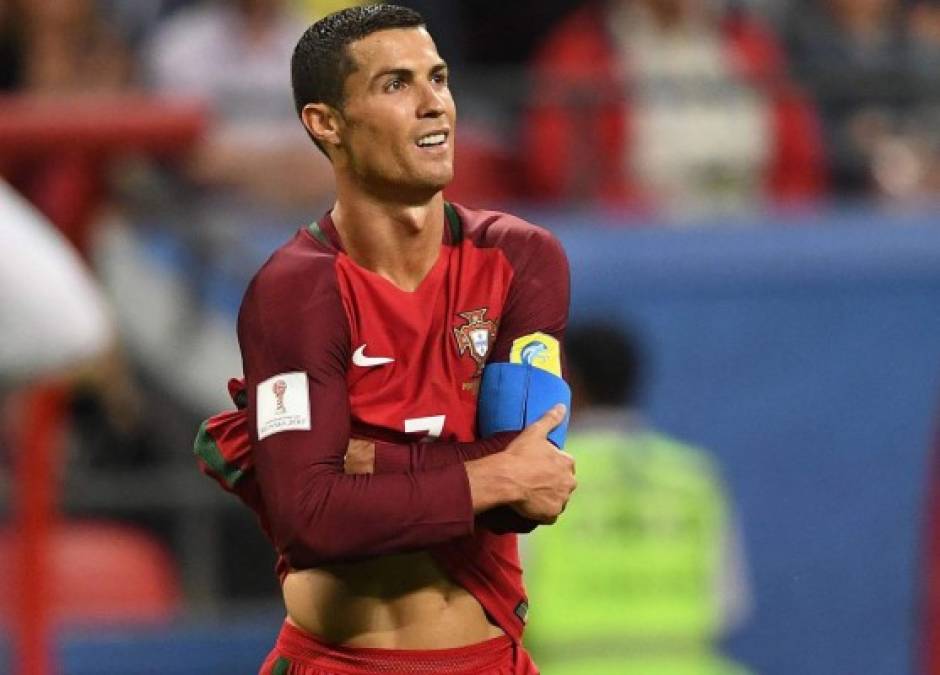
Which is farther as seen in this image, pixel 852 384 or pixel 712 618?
pixel 852 384

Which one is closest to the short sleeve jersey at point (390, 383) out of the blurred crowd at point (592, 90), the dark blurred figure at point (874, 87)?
the blurred crowd at point (592, 90)

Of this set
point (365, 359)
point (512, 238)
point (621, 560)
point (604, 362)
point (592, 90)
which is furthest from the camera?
point (592, 90)

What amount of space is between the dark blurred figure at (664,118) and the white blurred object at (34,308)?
14.3 ft

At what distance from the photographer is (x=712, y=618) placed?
665 cm

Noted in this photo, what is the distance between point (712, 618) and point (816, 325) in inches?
76.0

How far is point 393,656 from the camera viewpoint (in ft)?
12.2

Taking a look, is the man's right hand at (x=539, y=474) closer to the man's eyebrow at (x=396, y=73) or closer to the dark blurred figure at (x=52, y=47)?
the man's eyebrow at (x=396, y=73)

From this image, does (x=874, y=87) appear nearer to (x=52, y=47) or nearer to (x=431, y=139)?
(x=52, y=47)

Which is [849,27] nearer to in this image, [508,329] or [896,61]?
[896,61]

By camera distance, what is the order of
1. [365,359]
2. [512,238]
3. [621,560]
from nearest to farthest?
[365,359]
[512,238]
[621,560]

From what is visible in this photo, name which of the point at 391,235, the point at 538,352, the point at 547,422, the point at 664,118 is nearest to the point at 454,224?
the point at 391,235

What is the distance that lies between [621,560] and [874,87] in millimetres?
2593

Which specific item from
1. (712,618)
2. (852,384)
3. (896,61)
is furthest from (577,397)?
(896,61)

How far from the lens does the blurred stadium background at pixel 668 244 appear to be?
24.9ft
